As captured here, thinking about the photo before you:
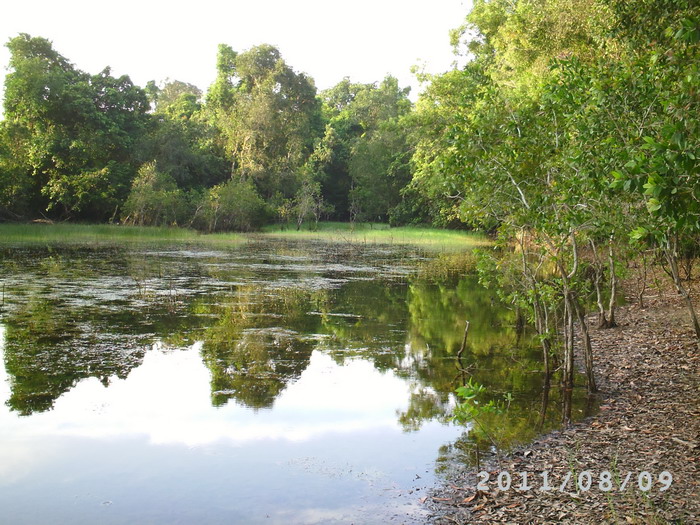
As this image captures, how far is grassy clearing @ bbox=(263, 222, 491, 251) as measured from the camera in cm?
4928

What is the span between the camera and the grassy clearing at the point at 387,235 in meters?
49.3

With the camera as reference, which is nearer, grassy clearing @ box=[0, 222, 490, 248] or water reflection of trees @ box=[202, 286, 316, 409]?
water reflection of trees @ box=[202, 286, 316, 409]

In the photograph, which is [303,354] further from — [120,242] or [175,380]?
[120,242]

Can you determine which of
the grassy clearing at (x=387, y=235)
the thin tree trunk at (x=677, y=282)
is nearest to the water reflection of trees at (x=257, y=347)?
the thin tree trunk at (x=677, y=282)

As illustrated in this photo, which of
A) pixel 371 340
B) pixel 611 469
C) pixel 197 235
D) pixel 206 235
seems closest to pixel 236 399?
pixel 371 340

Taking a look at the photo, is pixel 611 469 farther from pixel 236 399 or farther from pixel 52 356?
pixel 52 356

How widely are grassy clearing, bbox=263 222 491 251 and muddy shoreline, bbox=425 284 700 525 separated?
1374 inches

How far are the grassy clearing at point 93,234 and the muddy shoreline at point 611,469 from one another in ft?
111

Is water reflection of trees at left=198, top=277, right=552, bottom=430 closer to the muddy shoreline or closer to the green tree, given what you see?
the muddy shoreline

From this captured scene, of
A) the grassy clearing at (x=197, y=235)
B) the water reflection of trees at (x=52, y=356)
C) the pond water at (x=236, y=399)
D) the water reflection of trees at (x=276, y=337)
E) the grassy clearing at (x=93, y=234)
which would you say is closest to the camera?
the pond water at (x=236, y=399)

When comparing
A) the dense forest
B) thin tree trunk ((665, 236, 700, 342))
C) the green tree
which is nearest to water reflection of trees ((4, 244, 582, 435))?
the dense forest

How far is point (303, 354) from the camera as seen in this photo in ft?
41.7

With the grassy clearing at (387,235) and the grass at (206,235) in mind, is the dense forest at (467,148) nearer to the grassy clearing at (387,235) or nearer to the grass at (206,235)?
the grassy clearing at (387,235)

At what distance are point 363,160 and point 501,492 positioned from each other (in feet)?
210
